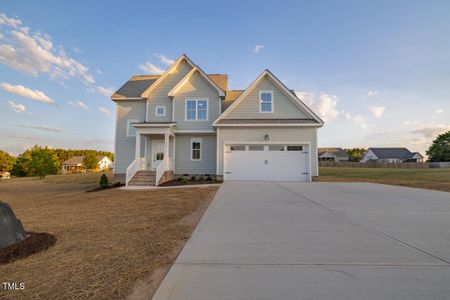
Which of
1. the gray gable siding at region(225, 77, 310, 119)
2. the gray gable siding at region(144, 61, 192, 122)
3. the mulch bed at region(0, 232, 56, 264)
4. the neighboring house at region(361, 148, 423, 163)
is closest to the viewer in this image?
the mulch bed at region(0, 232, 56, 264)

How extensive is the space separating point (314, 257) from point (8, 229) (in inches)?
190

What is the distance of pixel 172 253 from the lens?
3.20 metres

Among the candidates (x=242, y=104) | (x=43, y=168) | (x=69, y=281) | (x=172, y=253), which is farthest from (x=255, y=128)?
(x=43, y=168)

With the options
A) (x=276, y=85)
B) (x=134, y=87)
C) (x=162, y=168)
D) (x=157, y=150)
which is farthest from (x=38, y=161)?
(x=276, y=85)

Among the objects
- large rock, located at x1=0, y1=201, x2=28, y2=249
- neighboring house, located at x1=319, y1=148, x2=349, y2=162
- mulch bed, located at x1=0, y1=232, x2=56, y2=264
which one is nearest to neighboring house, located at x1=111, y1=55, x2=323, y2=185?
mulch bed, located at x1=0, y1=232, x2=56, y2=264

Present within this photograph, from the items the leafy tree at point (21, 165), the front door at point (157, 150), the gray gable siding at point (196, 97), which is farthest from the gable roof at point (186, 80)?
the leafy tree at point (21, 165)

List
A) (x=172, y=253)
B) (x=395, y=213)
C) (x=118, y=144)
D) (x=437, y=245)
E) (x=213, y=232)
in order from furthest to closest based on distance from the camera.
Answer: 1. (x=118, y=144)
2. (x=395, y=213)
3. (x=213, y=232)
4. (x=437, y=245)
5. (x=172, y=253)

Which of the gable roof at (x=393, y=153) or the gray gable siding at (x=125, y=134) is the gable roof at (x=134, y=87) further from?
the gable roof at (x=393, y=153)

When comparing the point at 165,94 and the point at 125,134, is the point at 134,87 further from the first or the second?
the point at 125,134

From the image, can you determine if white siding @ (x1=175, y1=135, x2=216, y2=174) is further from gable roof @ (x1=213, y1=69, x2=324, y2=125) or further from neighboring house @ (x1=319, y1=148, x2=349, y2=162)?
neighboring house @ (x1=319, y1=148, x2=349, y2=162)

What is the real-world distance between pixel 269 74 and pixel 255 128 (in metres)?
3.99

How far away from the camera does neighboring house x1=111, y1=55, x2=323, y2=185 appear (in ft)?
45.7

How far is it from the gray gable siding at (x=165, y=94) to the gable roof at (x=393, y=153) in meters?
76.7

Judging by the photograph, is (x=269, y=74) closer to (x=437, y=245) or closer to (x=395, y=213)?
(x=395, y=213)
